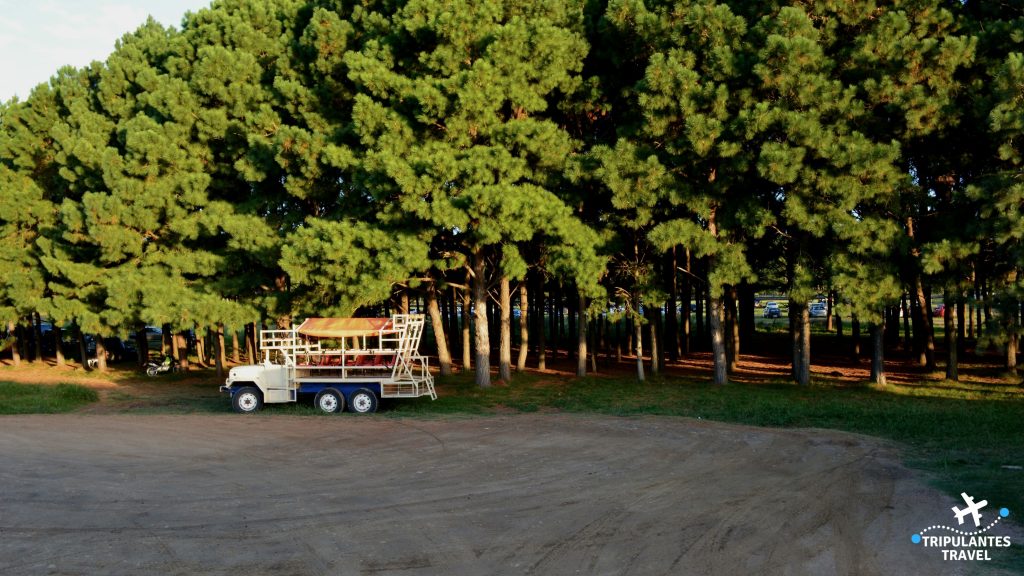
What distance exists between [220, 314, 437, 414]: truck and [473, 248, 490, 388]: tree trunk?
15.8 feet

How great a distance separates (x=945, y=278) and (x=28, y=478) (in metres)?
21.1

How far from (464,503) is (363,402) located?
1002 cm

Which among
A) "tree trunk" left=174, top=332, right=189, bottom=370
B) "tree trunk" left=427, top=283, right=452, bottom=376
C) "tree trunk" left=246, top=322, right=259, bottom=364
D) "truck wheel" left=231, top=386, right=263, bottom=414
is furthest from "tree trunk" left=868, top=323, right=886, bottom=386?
"tree trunk" left=174, top=332, right=189, bottom=370

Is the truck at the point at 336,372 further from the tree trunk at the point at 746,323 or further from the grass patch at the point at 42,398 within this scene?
the tree trunk at the point at 746,323

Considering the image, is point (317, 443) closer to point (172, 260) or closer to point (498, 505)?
point (498, 505)

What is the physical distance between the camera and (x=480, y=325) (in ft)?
85.0

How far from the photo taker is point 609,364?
3506 centimetres

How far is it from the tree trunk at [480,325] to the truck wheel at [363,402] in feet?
20.2

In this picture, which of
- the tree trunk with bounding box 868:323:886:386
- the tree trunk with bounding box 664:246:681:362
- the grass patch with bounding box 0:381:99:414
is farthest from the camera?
the tree trunk with bounding box 664:246:681:362

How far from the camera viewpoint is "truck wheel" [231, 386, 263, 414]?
20.7 meters

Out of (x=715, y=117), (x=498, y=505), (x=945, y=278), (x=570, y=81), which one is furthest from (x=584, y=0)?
(x=498, y=505)

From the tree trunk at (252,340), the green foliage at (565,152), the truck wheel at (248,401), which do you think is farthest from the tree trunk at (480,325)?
the tree trunk at (252,340)

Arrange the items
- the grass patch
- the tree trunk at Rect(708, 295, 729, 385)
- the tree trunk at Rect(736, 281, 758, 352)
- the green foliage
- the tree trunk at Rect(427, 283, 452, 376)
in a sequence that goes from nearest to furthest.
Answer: the green foliage < the grass patch < the tree trunk at Rect(708, 295, 729, 385) < the tree trunk at Rect(427, 283, 452, 376) < the tree trunk at Rect(736, 281, 758, 352)

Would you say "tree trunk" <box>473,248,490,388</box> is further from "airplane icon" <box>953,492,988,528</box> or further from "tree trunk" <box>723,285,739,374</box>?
"airplane icon" <box>953,492,988,528</box>
